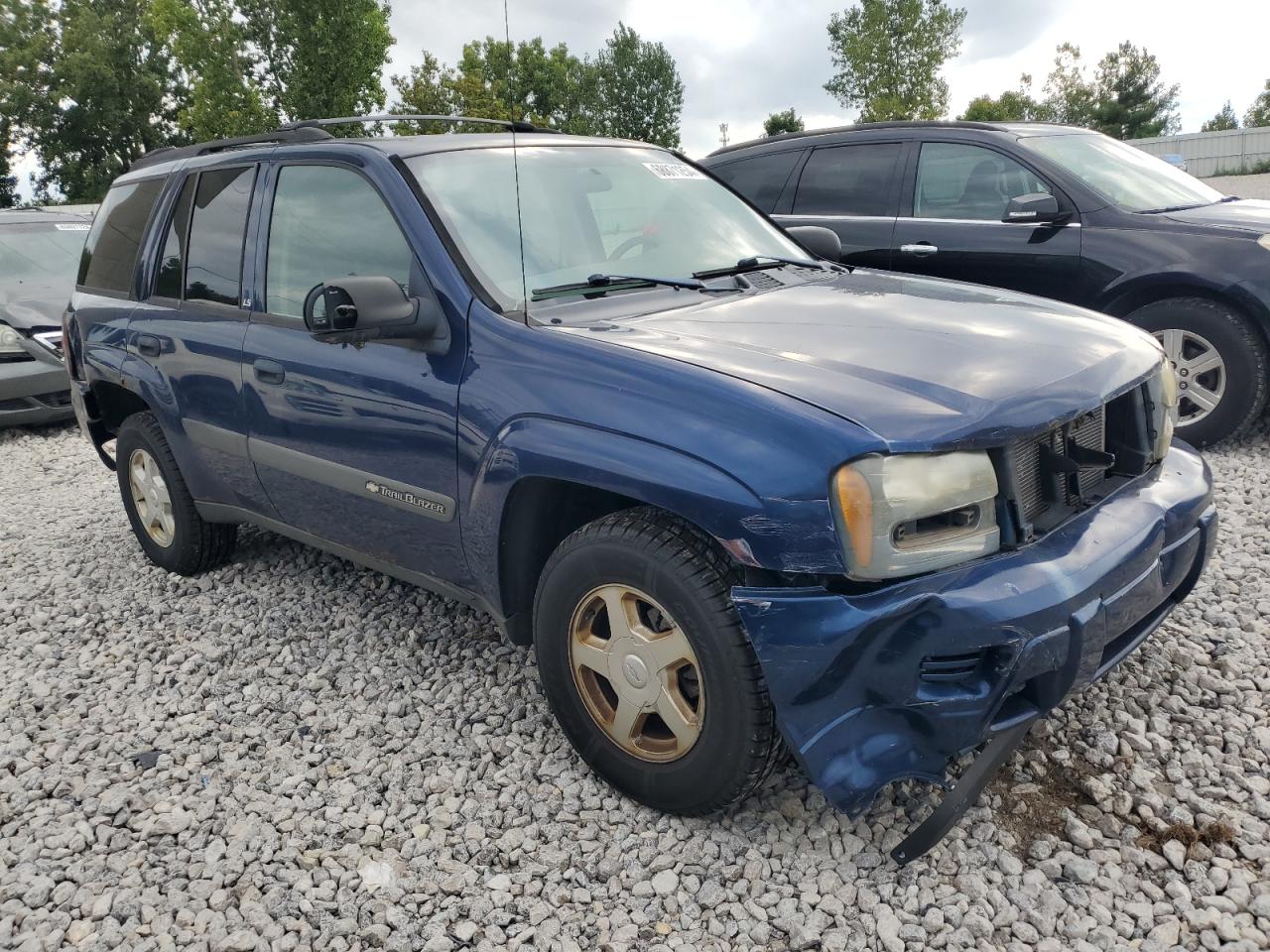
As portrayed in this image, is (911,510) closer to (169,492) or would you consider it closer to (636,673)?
(636,673)

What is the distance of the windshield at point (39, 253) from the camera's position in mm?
9055

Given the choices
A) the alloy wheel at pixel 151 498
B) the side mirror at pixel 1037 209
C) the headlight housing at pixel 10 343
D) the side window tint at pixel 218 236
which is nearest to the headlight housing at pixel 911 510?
the side window tint at pixel 218 236

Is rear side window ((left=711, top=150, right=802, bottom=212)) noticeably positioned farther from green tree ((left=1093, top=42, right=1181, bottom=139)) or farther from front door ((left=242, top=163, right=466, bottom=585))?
green tree ((left=1093, top=42, right=1181, bottom=139))

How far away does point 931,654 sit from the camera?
7.01ft

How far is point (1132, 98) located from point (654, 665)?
6514 centimetres

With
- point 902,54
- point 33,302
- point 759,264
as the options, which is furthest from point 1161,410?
point 902,54

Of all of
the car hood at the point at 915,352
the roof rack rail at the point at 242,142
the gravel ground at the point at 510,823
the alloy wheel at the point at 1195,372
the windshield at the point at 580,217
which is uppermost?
the roof rack rail at the point at 242,142

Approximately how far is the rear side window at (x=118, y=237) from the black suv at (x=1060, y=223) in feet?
12.6

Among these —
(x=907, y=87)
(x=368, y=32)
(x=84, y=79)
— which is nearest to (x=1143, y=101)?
(x=907, y=87)

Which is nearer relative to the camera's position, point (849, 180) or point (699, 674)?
point (699, 674)

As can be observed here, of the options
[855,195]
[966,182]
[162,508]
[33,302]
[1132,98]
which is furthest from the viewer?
[1132,98]

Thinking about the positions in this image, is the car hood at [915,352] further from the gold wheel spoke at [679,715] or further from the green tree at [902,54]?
the green tree at [902,54]

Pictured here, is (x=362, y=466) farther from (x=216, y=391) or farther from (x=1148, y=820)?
(x=1148, y=820)

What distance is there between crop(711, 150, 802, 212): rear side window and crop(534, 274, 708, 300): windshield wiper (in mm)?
3837
